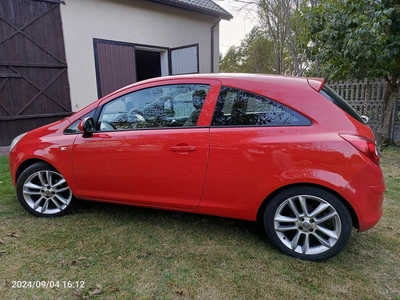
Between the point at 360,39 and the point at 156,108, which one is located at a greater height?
the point at 360,39

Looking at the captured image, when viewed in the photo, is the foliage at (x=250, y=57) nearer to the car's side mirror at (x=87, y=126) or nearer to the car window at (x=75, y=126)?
the car window at (x=75, y=126)

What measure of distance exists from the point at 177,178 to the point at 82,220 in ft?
4.08

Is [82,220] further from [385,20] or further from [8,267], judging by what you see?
[385,20]

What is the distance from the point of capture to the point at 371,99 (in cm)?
693

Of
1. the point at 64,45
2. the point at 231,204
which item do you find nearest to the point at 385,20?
the point at 231,204

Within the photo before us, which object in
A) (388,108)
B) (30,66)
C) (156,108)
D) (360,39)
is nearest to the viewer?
(156,108)

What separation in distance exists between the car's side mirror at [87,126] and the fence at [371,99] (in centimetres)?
687

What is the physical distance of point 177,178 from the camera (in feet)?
7.79

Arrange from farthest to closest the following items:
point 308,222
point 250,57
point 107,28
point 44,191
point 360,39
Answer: point 250,57
point 107,28
point 360,39
point 44,191
point 308,222

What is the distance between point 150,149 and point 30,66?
545 cm

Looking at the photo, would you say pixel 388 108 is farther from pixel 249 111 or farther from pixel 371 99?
pixel 249 111

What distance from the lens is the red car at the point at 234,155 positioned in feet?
6.66

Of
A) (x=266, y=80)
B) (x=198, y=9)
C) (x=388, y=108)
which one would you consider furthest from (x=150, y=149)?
(x=198, y=9)

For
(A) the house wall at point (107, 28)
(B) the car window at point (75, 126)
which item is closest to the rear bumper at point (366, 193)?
(B) the car window at point (75, 126)
